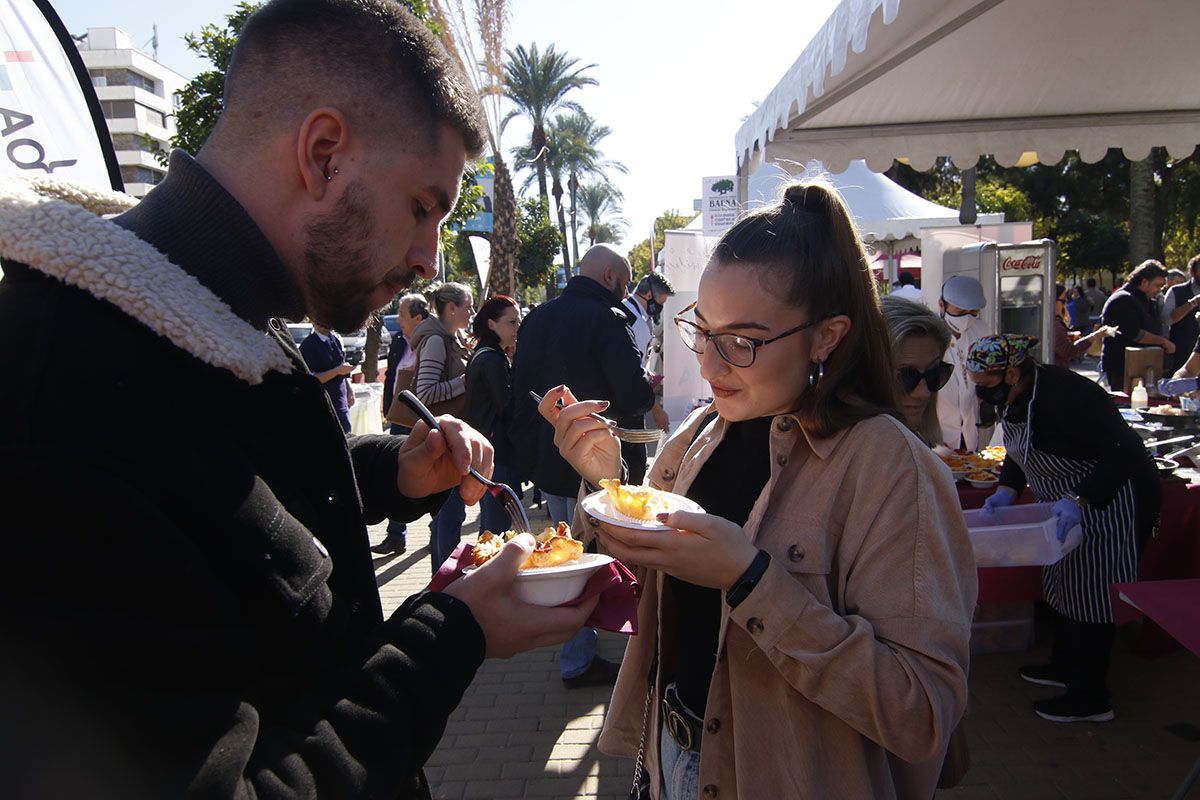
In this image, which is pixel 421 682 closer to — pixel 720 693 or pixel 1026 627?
pixel 720 693

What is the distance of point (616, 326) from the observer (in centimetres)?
509

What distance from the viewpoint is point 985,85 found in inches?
244

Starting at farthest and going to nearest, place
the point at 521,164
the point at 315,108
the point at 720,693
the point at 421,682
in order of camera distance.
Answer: the point at 521,164, the point at 720,693, the point at 315,108, the point at 421,682

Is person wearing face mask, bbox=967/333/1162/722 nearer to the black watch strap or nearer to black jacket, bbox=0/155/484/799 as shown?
the black watch strap

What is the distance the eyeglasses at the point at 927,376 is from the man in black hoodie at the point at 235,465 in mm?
2896

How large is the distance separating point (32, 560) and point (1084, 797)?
427 centimetres

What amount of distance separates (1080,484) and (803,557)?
3.08m

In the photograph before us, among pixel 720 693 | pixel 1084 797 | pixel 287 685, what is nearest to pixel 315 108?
pixel 287 685

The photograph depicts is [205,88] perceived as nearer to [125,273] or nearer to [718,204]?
[718,204]

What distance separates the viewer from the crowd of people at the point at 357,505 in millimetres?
836

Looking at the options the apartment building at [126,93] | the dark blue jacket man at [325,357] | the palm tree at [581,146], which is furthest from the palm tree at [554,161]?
the apartment building at [126,93]

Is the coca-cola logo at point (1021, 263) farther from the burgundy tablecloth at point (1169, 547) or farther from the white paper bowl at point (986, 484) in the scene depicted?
the white paper bowl at point (986, 484)

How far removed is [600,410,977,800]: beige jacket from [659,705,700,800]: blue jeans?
120 millimetres

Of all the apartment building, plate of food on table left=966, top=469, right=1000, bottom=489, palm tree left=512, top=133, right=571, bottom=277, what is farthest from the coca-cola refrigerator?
Answer: the apartment building
